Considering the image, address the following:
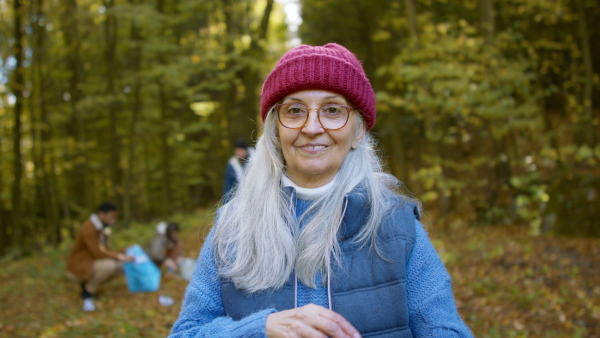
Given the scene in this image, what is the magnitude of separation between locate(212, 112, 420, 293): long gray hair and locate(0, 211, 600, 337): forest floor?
3.02 meters

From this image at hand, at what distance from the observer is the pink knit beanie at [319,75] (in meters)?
1.76

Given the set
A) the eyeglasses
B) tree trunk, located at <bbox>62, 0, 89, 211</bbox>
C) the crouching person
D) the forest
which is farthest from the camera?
tree trunk, located at <bbox>62, 0, 89, 211</bbox>

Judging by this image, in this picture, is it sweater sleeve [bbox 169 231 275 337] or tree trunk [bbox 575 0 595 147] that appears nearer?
sweater sleeve [bbox 169 231 275 337]

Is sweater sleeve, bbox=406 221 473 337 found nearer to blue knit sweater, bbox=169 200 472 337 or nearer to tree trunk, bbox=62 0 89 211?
blue knit sweater, bbox=169 200 472 337

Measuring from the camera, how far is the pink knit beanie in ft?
5.77

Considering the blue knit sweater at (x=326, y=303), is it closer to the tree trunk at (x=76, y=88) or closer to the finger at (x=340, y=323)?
the finger at (x=340, y=323)

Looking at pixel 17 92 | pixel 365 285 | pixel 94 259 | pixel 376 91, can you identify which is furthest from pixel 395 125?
pixel 365 285

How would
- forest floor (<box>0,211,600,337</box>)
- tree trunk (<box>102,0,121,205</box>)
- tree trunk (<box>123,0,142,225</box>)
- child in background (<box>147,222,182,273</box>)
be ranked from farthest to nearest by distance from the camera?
tree trunk (<box>102,0,121,205</box>) < tree trunk (<box>123,0,142,225</box>) < child in background (<box>147,222,182,273</box>) < forest floor (<box>0,211,600,337</box>)

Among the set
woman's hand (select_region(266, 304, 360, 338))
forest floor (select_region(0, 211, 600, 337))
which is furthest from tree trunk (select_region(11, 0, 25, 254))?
woman's hand (select_region(266, 304, 360, 338))

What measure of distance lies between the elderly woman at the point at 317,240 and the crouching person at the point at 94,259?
20.8ft

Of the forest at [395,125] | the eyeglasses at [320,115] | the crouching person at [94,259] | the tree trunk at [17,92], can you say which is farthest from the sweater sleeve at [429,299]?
the tree trunk at [17,92]

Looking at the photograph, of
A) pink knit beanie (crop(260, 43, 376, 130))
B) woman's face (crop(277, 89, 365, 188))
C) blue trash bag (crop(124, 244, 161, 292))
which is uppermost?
pink knit beanie (crop(260, 43, 376, 130))

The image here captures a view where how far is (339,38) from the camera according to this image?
15.2 meters

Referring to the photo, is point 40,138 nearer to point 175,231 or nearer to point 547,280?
point 175,231
